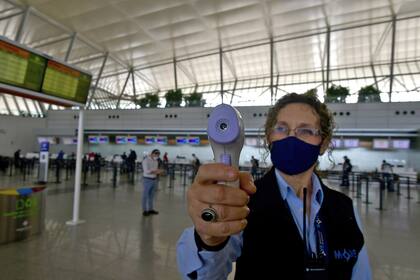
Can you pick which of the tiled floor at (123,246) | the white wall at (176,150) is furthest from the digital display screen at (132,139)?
the tiled floor at (123,246)

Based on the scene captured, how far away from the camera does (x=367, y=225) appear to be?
592 centimetres

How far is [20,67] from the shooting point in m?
4.32

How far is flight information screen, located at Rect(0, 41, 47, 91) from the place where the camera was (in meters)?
4.06

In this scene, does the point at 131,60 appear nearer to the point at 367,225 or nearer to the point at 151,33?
the point at 151,33

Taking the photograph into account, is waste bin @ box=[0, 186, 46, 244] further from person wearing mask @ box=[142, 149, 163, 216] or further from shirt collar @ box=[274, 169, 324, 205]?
shirt collar @ box=[274, 169, 324, 205]

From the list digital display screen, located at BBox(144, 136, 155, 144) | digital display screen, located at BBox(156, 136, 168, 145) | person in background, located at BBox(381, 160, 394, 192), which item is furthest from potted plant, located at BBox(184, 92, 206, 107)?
person in background, located at BBox(381, 160, 394, 192)

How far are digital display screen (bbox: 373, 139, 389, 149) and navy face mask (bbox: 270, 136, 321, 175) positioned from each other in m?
17.7

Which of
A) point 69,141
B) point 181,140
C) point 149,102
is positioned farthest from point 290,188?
point 69,141

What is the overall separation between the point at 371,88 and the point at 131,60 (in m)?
23.6

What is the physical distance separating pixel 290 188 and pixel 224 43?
2637 centimetres

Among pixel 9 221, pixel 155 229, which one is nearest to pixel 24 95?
pixel 9 221

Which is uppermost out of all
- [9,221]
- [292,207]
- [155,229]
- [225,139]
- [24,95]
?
[24,95]

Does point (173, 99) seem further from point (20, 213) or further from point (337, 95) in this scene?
point (20, 213)

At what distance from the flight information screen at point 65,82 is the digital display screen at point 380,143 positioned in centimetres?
1665
